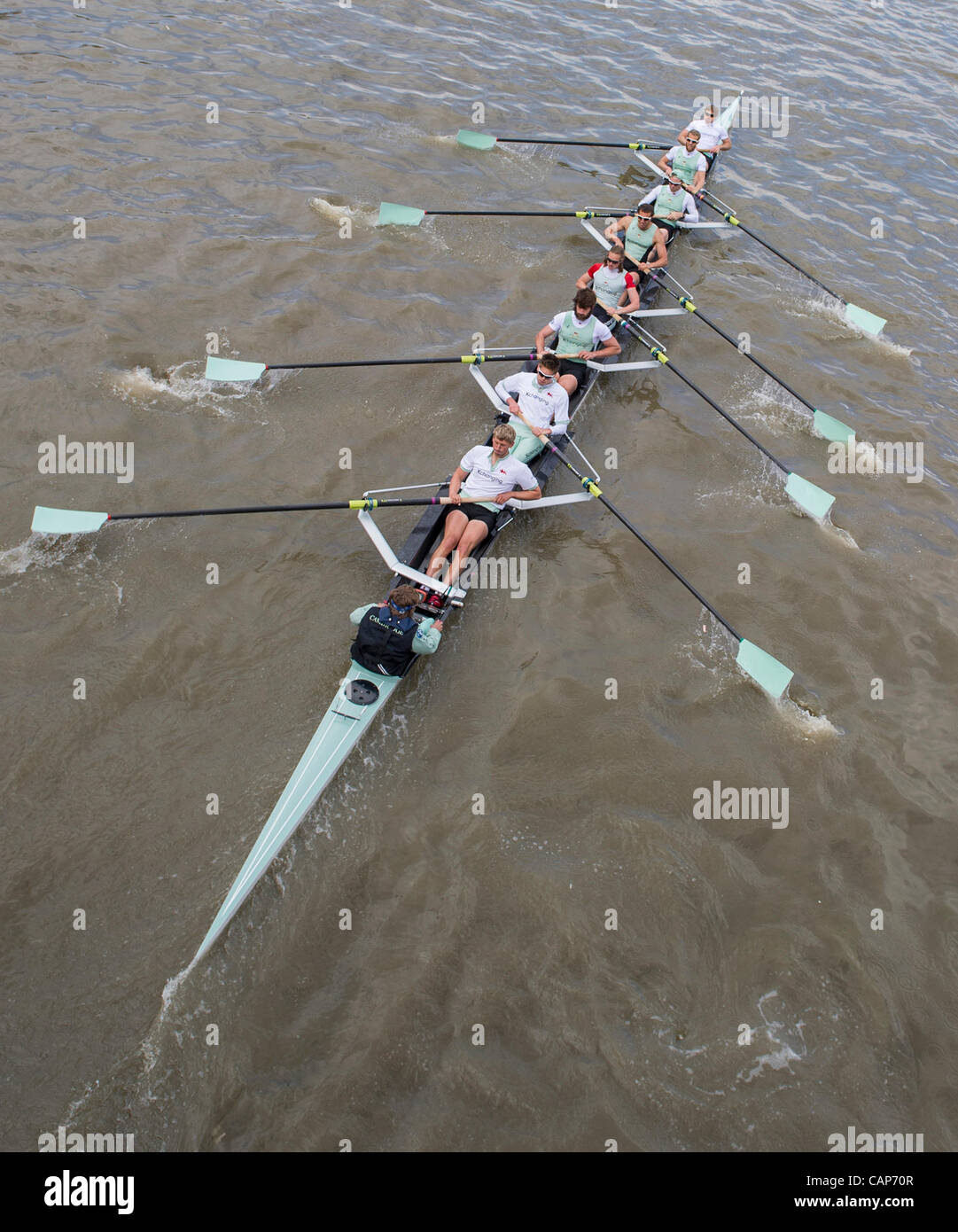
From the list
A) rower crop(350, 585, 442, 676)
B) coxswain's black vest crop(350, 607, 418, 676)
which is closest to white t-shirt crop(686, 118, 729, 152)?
rower crop(350, 585, 442, 676)

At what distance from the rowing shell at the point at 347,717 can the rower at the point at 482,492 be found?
14 cm

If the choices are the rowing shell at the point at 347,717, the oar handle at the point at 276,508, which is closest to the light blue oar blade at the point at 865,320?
the rowing shell at the point at 347,717

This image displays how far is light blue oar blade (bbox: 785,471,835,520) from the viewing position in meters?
10.2

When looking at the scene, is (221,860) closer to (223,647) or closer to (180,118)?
(223,647)

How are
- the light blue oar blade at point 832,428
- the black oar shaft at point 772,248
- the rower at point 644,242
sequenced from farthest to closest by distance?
1. the black oar shaft at point 772,248
2. the rower at point 644,242
3. the light blue oar blade at point 832,428

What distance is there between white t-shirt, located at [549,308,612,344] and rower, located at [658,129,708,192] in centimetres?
590

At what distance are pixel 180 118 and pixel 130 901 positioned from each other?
13.9 meters

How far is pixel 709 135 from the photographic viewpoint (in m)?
16.6

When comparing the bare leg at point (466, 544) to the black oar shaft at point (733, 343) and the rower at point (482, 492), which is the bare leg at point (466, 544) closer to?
the rower at point (482, 492)

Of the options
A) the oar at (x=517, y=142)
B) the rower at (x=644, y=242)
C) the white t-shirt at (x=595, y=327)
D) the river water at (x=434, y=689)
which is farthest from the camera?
the oar at (x=517, y=142)

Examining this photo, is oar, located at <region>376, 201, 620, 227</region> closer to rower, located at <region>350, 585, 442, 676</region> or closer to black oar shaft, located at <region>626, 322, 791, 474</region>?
black oar shaft, located at <region>626, 322, 791, 474</region>

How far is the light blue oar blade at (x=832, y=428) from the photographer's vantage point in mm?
11312

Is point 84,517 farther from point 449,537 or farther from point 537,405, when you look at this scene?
point 537,405

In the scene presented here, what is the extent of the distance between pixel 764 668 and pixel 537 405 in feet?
13.5
